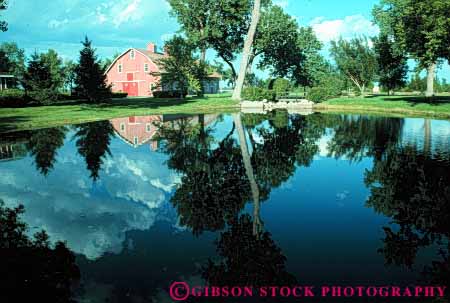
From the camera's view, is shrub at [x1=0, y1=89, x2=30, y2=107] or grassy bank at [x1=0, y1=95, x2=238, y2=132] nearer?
grassy bank at [x1=0, y1=95, x2=238, y2=132]

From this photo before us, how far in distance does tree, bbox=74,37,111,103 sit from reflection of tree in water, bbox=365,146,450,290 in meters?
36.3

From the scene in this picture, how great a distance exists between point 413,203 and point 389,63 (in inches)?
1909

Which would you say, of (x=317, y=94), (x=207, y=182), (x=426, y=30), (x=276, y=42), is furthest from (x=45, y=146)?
(x=276, y=42)

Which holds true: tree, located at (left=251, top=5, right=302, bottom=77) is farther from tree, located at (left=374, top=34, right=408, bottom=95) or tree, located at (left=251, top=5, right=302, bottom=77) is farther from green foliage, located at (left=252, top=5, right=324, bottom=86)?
tree, located at (left=374, top=34, right=408, bottom=95)

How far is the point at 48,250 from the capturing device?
21.0 ft

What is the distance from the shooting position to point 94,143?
60.4ft

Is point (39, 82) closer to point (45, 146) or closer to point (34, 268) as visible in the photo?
point (45, 146)

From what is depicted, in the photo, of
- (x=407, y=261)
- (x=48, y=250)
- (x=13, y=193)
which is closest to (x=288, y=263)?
(x=407, y=261)

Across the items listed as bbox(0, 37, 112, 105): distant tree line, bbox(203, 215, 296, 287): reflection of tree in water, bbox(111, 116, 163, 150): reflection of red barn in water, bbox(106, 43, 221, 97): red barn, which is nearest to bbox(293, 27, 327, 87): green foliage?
bbox(106, 43, 221, 97): red barn

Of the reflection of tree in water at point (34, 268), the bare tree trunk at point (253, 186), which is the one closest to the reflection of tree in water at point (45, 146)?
the reflection of tree in water at point (34, 268)

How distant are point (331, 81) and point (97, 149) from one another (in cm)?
4962

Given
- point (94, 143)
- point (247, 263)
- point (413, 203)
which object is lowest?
point (247, 263)

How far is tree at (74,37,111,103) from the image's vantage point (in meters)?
42.8

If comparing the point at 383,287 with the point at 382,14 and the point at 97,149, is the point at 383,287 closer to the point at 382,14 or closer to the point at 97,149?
the point at 97,149
